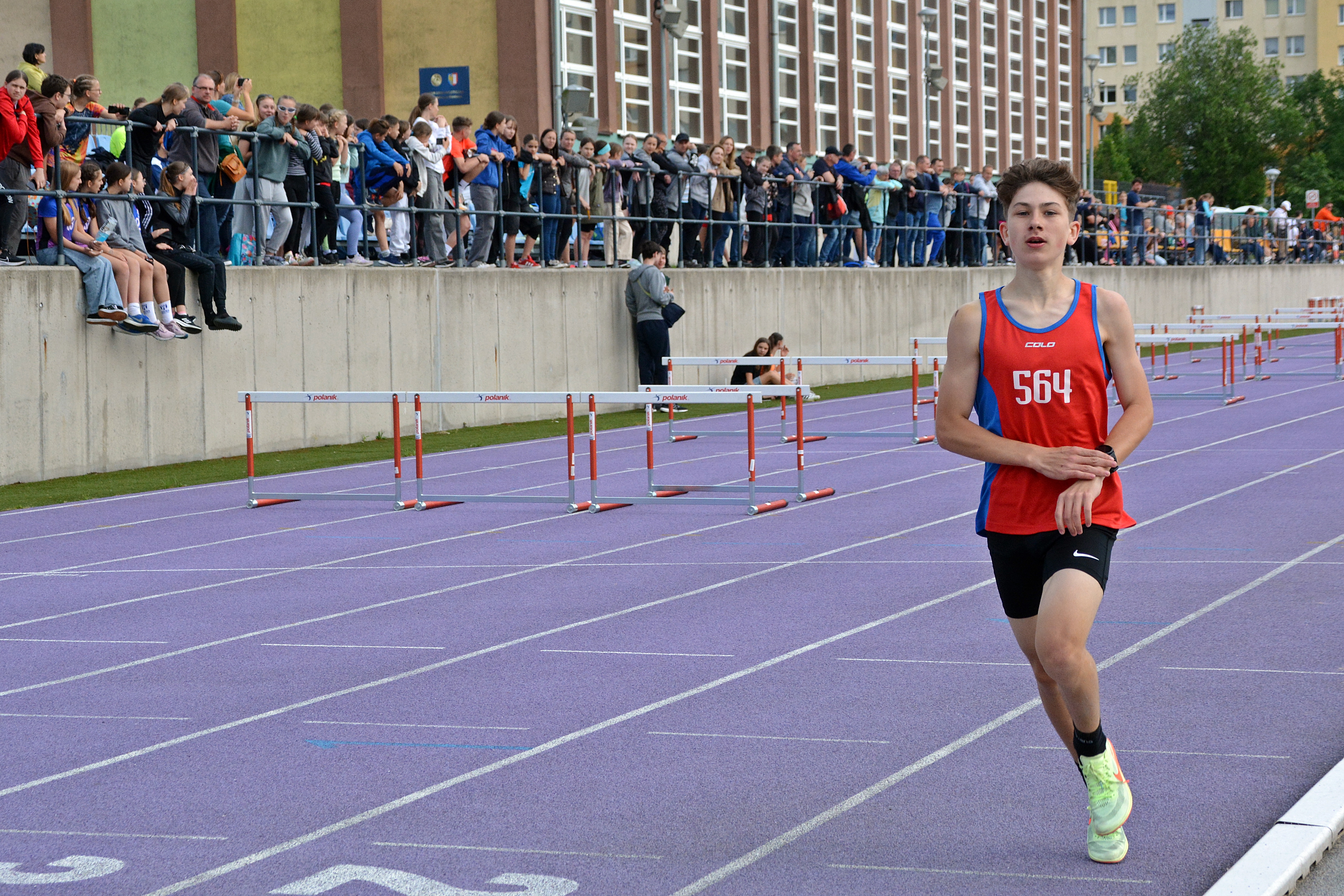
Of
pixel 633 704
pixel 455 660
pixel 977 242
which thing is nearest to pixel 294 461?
pixel 455 660

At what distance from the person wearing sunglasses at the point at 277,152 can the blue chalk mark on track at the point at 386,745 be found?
1307 cm

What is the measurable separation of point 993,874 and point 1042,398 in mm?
1302

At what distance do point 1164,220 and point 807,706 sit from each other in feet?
142

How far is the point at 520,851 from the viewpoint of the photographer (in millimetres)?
5281

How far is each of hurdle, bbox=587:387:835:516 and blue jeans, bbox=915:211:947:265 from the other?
64.9 feet

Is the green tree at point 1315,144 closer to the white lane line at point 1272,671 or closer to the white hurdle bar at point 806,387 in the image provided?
the white hurdle bar at point 806,387

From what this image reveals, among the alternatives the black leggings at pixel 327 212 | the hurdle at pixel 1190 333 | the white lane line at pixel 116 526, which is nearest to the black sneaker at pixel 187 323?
the black leggings at pixel 327 212

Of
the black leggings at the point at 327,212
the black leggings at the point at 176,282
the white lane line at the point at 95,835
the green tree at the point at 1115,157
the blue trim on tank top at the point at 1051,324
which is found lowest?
the white lane line at the point at 95,835

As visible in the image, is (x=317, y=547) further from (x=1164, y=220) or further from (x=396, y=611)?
(x=1164, y=220)

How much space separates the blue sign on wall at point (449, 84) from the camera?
3712 centimetres

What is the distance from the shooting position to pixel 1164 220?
47938 mm

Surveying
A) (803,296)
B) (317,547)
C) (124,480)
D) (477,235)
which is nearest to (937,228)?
(803,296)

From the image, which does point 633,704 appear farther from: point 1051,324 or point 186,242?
point 186,242

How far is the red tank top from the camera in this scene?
4.98 metres
